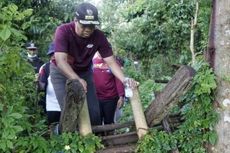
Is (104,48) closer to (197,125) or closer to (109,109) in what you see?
(197,125)

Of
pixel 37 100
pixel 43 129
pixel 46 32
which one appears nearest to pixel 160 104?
pixel 43 129

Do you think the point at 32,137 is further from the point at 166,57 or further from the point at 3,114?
the point at 166,57

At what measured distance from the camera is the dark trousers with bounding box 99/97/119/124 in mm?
5609

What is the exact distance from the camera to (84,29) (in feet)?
13.1

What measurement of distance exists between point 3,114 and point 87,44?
4.17ft

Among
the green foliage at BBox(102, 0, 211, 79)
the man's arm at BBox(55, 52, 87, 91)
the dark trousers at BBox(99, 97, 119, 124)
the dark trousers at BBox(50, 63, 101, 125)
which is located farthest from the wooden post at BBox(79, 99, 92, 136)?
the green foliage at BBox(102, 0, 211, 79)

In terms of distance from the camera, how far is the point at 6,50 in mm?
3291

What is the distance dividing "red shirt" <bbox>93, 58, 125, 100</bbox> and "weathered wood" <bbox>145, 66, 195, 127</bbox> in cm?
157

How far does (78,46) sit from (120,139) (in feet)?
3.31

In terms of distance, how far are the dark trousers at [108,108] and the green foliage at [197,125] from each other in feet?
5.73

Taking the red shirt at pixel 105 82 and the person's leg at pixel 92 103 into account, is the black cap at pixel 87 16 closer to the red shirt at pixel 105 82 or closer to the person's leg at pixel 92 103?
the person's leg at pixel 92 103

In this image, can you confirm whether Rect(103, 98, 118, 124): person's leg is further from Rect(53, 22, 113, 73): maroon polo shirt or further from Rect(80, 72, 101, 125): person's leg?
Rect(53, 22, 113, 73): maroon polo shirt

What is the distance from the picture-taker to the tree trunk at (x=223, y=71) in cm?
387

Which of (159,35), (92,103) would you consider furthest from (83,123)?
(159,35)
